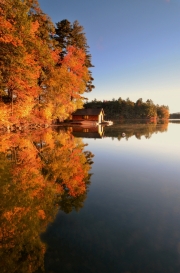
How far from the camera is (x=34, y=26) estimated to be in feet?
87.1

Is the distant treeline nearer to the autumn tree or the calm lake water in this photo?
the autumn tree

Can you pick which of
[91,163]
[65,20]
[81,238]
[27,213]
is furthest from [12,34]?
[65,20]

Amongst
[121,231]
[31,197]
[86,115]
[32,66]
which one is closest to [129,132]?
[32,66]

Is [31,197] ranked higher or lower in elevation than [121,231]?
higher

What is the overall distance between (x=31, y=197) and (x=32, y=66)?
23.7m

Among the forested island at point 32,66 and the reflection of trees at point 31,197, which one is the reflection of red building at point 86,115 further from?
the reflection of trees at point 31,197

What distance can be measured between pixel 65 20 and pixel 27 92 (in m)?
31.6

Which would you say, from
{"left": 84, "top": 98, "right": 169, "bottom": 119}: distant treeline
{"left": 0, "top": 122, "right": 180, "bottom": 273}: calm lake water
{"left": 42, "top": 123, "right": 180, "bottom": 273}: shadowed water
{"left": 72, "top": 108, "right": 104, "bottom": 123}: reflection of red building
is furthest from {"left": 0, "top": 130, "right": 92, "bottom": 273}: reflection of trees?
{"left": 84, "top": 98, "right": 169, "bottom": 119}: distant treeline

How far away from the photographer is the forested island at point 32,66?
20281 millimetres

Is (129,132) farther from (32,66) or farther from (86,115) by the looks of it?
(86,115)

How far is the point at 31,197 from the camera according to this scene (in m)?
6.21

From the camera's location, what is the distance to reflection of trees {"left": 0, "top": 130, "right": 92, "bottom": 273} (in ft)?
12.3

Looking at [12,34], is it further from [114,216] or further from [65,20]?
[65,20]

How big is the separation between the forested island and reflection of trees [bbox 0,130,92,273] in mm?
14059
